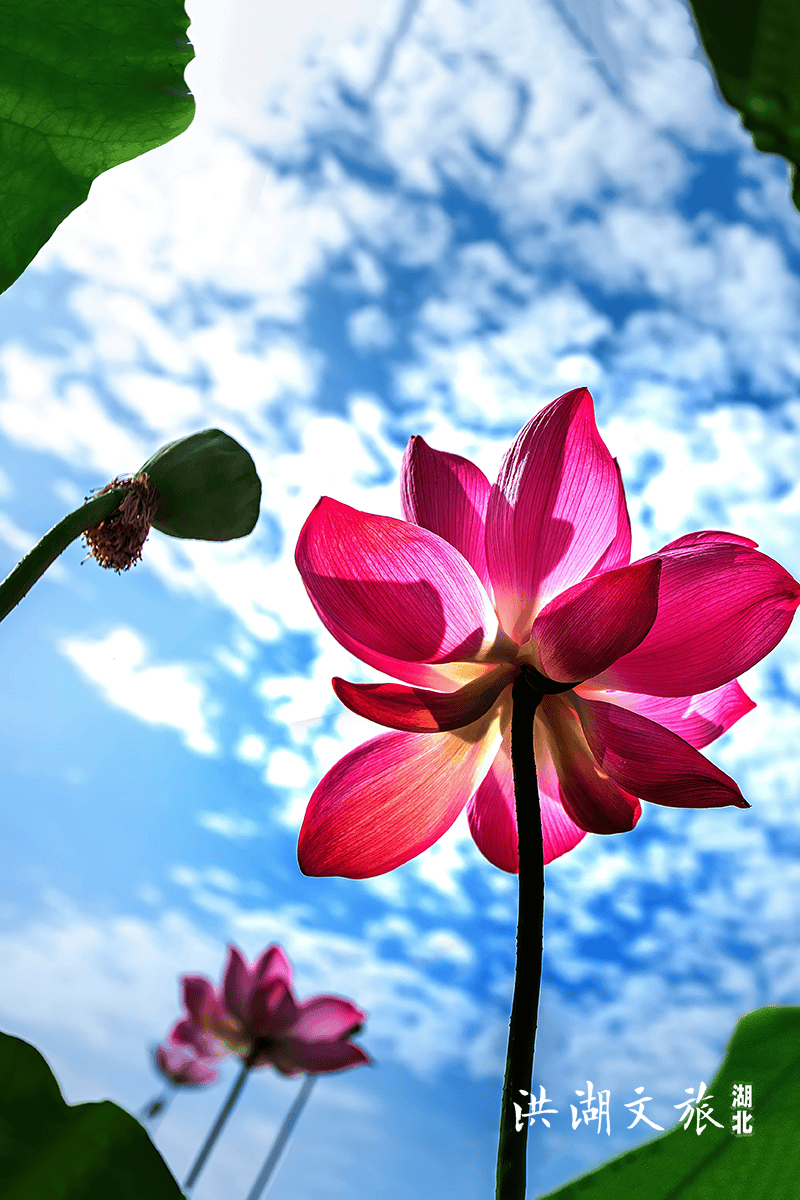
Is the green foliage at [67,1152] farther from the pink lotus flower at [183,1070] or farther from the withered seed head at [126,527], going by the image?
the pink lotus flower at [183,1070]

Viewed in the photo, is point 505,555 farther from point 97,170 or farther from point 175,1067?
point 175,1067

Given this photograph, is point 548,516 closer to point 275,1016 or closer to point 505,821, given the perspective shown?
point 505,821

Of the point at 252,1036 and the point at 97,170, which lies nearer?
the point at 97,170

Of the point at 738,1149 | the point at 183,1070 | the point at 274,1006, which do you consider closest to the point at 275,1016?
the point at 274,1006

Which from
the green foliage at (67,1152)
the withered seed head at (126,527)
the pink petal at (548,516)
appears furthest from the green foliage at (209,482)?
the green foliage at (67,1152)

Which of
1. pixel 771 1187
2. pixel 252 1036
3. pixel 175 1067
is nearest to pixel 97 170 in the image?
pixel 771 1187

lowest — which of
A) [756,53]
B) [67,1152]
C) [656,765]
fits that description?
[67,1152]

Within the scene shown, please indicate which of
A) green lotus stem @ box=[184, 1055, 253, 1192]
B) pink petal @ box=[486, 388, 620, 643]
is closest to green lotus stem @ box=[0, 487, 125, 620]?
pink petal @ box=[486, 388, 620, 643]
